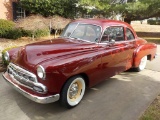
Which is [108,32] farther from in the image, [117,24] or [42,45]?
[42,45]

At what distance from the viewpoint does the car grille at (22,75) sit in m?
3.39

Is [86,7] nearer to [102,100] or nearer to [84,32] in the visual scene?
[84,32]

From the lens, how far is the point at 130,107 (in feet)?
13.2

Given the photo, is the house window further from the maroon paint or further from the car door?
the car door

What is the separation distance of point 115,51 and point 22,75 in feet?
8.01

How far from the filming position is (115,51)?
477 centimetres

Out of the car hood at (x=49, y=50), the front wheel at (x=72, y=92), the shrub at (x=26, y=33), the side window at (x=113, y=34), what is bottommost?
the front wheel at (x=72, y=92)

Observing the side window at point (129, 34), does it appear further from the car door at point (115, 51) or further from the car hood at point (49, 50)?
the car hood at point (49, 50)

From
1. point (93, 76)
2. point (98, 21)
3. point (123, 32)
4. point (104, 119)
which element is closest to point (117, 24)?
point (123, 32)

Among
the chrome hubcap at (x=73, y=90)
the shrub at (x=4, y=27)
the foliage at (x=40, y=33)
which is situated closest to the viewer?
the chrome hubcap at (x=73, y=90)

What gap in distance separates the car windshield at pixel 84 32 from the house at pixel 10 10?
9044 mm

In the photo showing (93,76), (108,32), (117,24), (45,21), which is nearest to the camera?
(93,76)

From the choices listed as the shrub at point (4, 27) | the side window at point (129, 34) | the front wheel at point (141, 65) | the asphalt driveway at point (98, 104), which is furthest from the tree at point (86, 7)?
the asphalt driveway at point (98, 104)

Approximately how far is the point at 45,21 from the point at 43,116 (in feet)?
29.5
